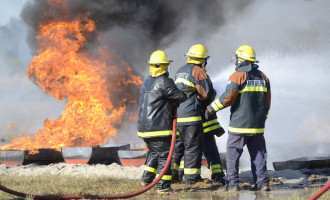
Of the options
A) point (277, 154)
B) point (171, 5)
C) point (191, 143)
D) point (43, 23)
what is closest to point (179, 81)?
point (191, 143)

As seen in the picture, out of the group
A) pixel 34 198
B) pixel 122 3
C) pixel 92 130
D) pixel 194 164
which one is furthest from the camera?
pixel 122 3

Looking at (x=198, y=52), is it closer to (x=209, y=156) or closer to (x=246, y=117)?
(x=246, y=117)

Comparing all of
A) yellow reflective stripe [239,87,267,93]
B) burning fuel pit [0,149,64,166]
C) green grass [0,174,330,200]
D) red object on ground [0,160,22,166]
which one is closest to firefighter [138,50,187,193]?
green grass [0,174,330,200]

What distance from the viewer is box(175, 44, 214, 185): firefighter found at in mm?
5707

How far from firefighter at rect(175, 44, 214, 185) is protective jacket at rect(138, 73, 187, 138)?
71 centimetres

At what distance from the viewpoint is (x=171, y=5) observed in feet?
52.6

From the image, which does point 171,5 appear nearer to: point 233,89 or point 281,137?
point 281,137

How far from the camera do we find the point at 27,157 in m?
9.76

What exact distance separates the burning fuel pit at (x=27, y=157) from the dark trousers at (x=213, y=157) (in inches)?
216

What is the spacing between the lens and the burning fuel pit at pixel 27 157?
31.8 ft

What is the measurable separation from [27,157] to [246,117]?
22.1ft

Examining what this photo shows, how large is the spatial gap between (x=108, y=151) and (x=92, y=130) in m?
1.87

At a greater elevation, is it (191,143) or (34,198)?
(191,143)

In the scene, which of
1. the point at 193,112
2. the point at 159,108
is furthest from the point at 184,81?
the point at 159,108
